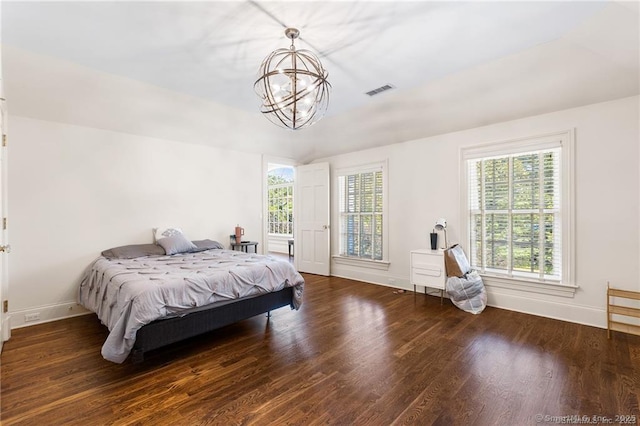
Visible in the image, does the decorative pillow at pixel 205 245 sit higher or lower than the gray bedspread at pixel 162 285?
higher

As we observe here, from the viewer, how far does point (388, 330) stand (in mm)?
3141

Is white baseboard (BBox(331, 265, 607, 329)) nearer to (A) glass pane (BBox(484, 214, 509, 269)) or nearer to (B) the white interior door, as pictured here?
(A) glass pane (BBox(484, 214, 509, 269))

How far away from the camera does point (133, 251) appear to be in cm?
377

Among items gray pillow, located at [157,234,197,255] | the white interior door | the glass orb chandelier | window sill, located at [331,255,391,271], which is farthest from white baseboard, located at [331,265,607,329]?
gray pillow, located at [157,234,197,255]

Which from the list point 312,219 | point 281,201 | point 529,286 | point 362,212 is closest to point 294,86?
point 362,212

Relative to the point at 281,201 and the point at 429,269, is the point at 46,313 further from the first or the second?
the point at 281,201

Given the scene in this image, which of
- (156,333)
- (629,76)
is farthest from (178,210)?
(629,76)

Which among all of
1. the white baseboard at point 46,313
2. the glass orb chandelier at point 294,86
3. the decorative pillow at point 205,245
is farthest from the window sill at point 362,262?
the white baseboard at point 46,313

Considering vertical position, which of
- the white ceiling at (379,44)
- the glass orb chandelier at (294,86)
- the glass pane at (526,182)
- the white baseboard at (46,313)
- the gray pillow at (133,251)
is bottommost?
the white baseboard at (46,313)

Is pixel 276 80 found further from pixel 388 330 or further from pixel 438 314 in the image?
pixel 438 314

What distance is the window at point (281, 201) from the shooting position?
31.2ft

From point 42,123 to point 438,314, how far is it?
5288mm

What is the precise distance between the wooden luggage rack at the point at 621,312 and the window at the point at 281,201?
7479 millimetres

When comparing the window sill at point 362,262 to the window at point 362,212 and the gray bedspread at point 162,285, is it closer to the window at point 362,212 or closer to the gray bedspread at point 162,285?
the window at point 362,212
